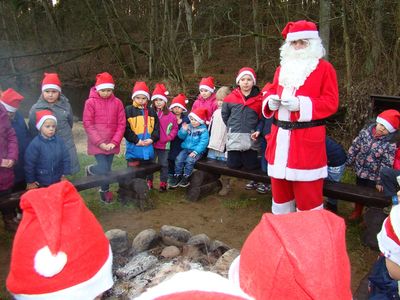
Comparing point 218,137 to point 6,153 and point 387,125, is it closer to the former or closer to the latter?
point 387,125

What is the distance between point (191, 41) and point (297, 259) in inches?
651

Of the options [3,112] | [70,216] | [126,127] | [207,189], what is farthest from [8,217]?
[70,216]

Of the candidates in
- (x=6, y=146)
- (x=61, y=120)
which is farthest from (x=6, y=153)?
(x=61, y=120)

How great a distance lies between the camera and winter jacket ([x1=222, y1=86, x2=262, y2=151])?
14.4 feet

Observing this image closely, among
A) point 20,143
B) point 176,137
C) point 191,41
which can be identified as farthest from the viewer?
point 191,41

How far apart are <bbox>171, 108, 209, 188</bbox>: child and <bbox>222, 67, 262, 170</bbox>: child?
19.2 inches

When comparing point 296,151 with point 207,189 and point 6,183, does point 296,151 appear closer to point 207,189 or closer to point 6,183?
point 207,189

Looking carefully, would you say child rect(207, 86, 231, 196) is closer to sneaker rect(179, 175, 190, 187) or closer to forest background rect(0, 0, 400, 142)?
sneaker rect(179, 175, 190, 187)

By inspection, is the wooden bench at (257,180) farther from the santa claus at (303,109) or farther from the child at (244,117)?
the santa claus at (303,109)

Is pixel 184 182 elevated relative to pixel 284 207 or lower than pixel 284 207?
lower

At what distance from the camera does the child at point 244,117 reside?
4.39 meters

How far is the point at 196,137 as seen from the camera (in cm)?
505

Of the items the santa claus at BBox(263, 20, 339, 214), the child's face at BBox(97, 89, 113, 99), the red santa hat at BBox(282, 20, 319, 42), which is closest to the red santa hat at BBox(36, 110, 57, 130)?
the child's face at BBox(97, 89, 113, 99)

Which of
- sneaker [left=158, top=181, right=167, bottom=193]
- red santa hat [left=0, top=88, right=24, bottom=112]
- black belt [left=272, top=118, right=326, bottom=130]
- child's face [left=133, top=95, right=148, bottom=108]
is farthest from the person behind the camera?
sneaker [left=158, top=181, right=167, bottom=193]
